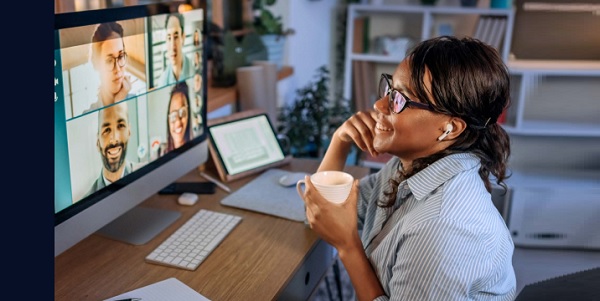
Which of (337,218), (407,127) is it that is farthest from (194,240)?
(407,127)

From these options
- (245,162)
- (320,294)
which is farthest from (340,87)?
(245,162)

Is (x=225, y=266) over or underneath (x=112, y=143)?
underneath

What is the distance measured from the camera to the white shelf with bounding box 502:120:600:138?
323cm

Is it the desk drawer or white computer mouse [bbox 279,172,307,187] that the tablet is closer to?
white computer mouse [bbox 279,172,307,187]

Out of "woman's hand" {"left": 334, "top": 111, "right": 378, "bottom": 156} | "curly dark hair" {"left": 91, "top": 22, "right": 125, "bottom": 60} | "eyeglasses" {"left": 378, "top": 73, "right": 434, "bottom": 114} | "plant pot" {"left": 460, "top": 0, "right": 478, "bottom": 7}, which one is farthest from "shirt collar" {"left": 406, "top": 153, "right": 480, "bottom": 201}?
"plant pot" {"left": 460, "top": 0, "right": 478, "bottom": 7}

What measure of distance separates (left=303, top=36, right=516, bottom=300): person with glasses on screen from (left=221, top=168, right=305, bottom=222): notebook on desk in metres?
0.27

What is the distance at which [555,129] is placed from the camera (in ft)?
10.7

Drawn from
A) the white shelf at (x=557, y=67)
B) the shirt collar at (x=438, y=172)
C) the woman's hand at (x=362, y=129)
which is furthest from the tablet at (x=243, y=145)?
the white shelf at (x=557, y=67)

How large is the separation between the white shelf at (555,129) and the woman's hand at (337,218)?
7.32ft

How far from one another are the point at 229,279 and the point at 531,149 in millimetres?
2703

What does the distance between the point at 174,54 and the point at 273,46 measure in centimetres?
122

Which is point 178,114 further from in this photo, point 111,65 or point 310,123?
point 310,123

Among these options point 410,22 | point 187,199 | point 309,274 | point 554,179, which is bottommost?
point 554,179

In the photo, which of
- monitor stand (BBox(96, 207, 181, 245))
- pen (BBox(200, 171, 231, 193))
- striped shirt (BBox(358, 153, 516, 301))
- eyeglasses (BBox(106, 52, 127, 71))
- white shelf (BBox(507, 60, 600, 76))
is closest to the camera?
striped shirt (BBox(358, 153, 516, 301))
